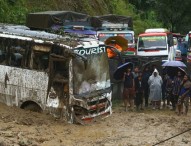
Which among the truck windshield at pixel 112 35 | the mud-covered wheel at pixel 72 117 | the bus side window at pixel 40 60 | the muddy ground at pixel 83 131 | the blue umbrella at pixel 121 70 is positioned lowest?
the muddy ground at pixel 83 131

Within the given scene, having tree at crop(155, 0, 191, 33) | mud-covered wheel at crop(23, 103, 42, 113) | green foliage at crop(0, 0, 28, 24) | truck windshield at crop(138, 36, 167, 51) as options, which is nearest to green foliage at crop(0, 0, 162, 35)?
green foliage at crop(0, 0, 28, 24)

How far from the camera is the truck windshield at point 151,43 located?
2275 centimetres

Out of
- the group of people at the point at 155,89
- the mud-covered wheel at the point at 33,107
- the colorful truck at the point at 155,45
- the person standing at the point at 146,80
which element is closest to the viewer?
the mud-covered wheel at the point at 33,107

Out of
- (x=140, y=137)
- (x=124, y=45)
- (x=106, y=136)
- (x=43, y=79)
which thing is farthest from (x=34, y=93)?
(x=124, y=45)

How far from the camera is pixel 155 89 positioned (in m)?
14.4

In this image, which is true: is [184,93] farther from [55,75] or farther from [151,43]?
[151,43]

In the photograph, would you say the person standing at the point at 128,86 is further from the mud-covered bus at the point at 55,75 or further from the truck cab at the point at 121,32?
the truck cab at the point at 121,32

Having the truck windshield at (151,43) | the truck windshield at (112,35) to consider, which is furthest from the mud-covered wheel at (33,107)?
the truck windshield at (151,43)

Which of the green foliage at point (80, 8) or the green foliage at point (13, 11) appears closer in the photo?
the green foliage at point (13, 11)

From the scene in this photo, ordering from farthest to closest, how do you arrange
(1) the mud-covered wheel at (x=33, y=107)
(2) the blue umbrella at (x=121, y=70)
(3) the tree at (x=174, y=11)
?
(3) the tree at (x=174, y=11) < (2) the blue umbrella at (x=121, y=70) < (1) the mud-covered wheel at (x=33, y=107)

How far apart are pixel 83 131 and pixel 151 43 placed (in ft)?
42.0

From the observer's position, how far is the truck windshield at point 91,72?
10.8 metres

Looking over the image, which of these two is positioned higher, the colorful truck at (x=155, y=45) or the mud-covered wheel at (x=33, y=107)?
the colorful truck at (x=155, y=45)

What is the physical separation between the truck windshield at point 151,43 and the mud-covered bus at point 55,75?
11355 mm
